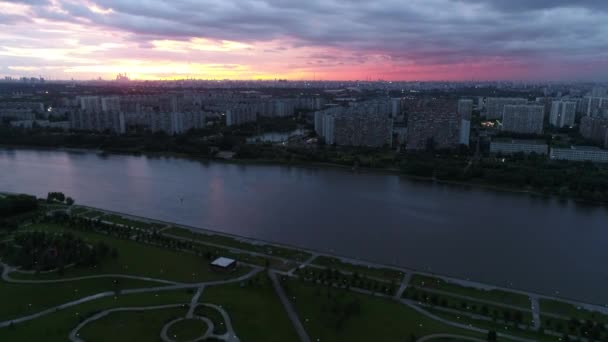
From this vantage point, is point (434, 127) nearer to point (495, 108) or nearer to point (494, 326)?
point (494, 326)

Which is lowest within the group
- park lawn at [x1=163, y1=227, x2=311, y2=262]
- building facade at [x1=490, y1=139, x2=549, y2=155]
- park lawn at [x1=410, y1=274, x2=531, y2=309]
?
park lawn at [x1=410, y1=274, x2=531, y2=309]

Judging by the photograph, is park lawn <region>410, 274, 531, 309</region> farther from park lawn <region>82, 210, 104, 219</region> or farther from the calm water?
park lawn <region>82, 210, 104, 219</region>

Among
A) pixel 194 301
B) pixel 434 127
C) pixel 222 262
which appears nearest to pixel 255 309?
pixel 194 301

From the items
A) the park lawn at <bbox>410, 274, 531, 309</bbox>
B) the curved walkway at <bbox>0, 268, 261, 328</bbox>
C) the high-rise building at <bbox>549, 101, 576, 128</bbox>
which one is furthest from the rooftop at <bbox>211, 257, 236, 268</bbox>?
the high-rise building at <bbox>549, 101, 576, 128</bbox>

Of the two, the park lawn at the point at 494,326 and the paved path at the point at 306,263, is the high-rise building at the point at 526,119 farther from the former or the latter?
the park lawn at the point at 494,326

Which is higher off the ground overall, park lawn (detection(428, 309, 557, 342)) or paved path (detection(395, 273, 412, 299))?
paved path (detection(395, 273, 412, 299))

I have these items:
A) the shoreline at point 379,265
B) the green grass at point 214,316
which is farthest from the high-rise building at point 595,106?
the green grass at point 214,316

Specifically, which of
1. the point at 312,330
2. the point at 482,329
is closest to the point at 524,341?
the point at 482,329
